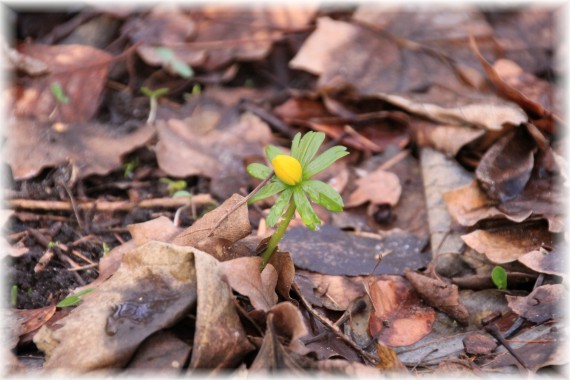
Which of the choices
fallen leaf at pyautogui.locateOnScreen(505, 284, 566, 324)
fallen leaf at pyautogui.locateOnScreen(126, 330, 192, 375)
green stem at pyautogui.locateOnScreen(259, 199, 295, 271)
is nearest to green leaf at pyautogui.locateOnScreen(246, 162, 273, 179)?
green stem at pyautogui.locateOnScreen(259, 199, 295, 271)

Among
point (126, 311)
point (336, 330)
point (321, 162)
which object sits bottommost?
point (336, 330)

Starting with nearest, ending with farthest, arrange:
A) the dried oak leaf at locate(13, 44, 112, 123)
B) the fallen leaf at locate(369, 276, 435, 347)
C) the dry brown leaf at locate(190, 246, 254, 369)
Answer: the dry brown leaf at locate(190, 246, 254, 369) → the fallen leaf at locate(369, 276, 435, 347) → the dried oak leaf at locate(13, 44, 112, 123)

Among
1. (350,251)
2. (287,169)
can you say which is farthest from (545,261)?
(287,169)

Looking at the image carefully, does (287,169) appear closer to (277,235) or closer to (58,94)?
(277,235)

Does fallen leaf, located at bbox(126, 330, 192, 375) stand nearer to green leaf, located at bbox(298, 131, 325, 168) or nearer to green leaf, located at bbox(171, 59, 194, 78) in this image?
green leaf, located at bbox(298, 131, 325, 168)

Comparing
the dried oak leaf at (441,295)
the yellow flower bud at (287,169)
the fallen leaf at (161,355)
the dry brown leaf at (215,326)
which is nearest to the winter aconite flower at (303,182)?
the yellow flower bud at (287,169)

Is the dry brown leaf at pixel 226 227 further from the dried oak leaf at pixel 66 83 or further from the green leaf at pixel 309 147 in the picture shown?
the dried oak leaf at pixel 66 83
